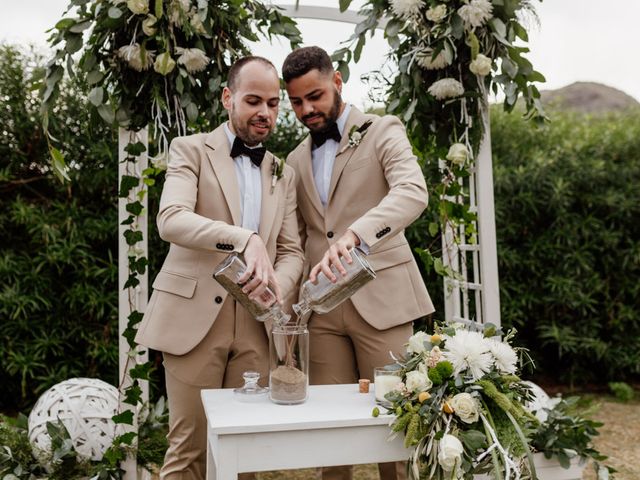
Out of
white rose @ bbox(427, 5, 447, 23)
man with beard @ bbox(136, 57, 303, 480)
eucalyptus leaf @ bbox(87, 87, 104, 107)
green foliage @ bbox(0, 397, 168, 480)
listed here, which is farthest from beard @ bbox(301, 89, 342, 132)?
green foliage @ bbox(0, 397, 168, 480)

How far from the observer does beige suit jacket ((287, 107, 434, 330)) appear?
2.38 metres

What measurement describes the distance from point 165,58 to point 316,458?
171 cm

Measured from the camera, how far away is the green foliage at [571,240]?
4.88 m

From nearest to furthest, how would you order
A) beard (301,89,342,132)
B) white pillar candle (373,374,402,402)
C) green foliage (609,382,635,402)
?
white pillar candle (373,374,402,402) < beard (301,89,342,132) < green foliage (609,382,635,402)

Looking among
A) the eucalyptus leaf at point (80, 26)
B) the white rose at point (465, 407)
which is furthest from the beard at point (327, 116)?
the white rose at point (465, 407)

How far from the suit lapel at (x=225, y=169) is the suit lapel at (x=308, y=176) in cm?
33

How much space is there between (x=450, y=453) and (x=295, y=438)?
1.31ft

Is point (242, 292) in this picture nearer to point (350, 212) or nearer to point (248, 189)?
point (248, 189)

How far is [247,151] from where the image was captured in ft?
7.64

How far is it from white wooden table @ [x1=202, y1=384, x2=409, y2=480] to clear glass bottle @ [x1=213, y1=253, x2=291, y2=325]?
0.27 m

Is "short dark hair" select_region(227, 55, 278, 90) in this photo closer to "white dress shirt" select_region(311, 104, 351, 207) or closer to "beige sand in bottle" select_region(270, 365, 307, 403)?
"white dress shirt" select_region(311, 104, 351, 207)

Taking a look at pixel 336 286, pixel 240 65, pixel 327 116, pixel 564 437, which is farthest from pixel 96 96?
pixel 564 437

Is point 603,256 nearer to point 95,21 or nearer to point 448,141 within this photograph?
point 448,141

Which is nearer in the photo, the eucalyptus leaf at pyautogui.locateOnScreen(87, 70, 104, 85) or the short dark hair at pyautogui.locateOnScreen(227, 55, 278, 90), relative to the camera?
the short dark hair at pyautogui.locateOnScreen(227, 55, 278, 90)
